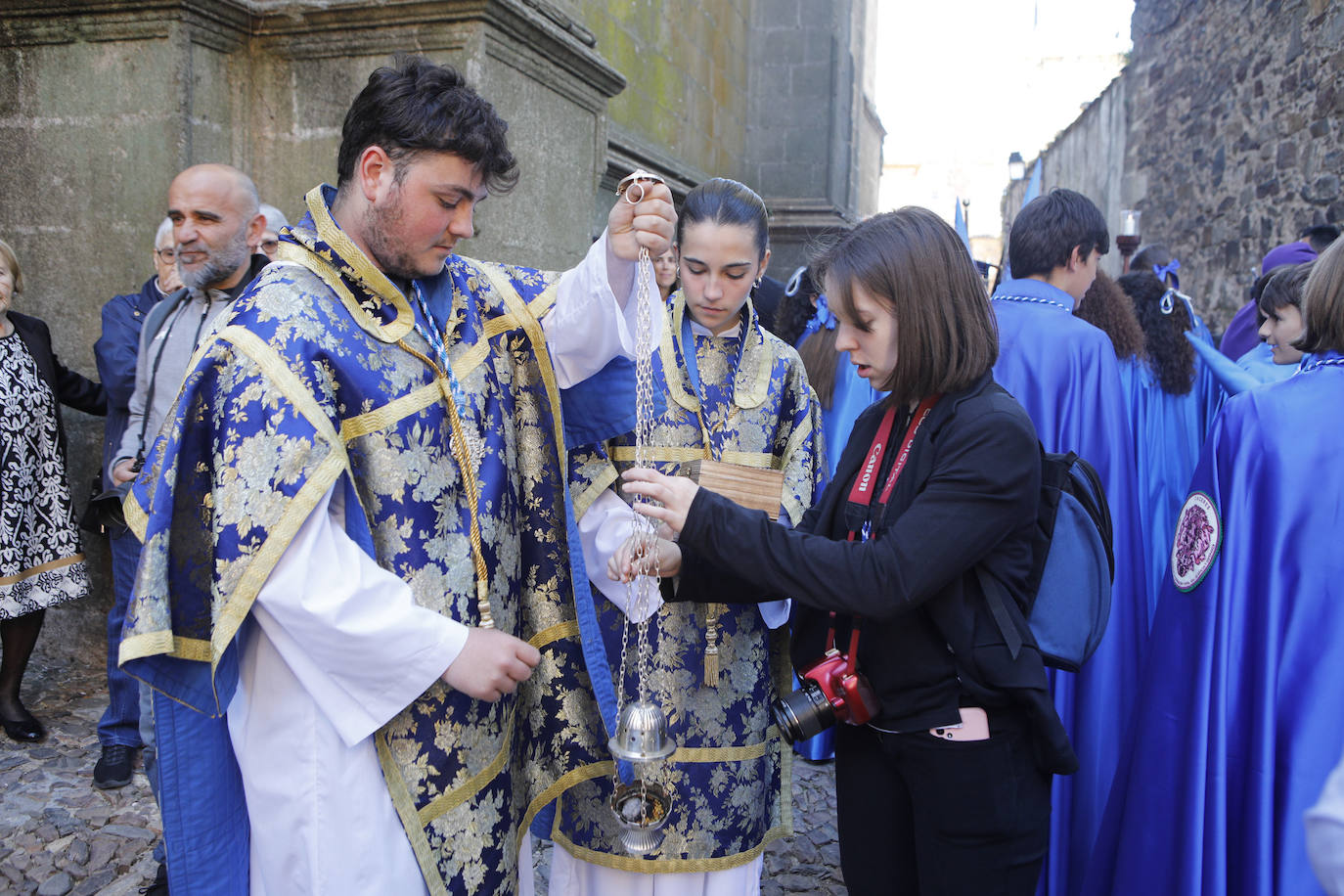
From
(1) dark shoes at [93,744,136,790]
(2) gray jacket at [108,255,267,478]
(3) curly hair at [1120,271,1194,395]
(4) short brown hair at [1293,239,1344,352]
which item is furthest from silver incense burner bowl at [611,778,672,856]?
(3) curly hair at [1120,271,1194,395]

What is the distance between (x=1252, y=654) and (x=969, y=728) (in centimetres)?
76

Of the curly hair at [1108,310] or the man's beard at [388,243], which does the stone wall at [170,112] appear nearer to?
the curly hair at [1108,310]

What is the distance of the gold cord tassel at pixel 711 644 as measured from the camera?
2.38 metres

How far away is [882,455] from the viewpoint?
77.2 inches

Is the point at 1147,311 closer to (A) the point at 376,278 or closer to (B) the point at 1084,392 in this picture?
(B) the point at 1084,392

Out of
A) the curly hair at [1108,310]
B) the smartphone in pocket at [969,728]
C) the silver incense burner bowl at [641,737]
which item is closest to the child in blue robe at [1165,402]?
the curly hair at [1108,310]

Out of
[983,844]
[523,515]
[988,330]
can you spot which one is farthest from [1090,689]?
[523,515]

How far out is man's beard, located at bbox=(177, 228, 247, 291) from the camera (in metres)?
3.09

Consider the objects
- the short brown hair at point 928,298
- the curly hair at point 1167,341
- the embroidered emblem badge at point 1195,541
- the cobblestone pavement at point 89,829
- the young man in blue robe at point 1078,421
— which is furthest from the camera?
the curly hair at point 1167,341

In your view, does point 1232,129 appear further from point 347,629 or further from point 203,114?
point 347,629

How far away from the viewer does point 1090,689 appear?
9.68 feet

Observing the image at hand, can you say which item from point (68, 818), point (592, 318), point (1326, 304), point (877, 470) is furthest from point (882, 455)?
point (68, 818)

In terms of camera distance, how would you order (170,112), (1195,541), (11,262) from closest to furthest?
(1195,541) → (11,262) → (170,112)

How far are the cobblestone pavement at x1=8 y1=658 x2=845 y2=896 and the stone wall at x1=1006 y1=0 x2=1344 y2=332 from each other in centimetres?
650
